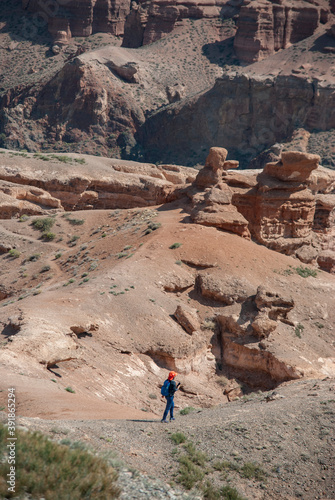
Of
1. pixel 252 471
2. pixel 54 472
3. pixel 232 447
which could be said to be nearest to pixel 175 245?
pixel 232 447

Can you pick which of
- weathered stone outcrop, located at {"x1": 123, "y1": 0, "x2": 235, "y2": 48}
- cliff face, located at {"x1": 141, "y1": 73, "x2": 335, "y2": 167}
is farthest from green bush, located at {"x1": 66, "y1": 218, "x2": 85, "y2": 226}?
weathered stone outcrop, located at {"x1": 123, "y1": 0, "x2": 235, "y2": 48}

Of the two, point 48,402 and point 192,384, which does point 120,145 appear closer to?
point 192,384

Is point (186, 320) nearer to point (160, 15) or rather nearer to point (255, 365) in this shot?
point (255, 365)

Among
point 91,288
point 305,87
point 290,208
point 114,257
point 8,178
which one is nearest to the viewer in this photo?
point 91,288

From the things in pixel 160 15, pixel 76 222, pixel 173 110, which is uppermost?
pixel 160 15

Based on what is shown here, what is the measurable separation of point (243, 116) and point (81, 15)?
5318 centimetres

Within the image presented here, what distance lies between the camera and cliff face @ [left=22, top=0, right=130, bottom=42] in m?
139

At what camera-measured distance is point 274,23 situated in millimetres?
119875

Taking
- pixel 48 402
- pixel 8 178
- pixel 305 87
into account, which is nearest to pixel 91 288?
pixel 48 402

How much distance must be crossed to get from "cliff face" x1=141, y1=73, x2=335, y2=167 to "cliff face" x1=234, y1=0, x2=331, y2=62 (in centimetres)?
1286

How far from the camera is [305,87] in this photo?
350ft

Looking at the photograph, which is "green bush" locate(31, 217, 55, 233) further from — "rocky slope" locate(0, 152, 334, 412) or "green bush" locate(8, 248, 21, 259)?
"green bush" locate(8, 248, 21, 259)

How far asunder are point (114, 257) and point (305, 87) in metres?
83.9

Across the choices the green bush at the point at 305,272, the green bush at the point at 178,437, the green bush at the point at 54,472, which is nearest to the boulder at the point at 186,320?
the green bush at the point at 305,272
